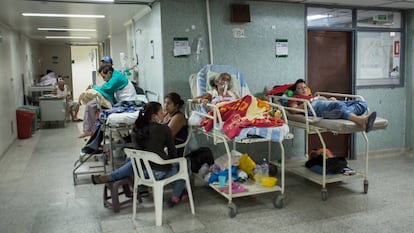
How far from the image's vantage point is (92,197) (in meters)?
4.35

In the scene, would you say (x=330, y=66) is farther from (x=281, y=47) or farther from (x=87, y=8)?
(x=87, y=8)

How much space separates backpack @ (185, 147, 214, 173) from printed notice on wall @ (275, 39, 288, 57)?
177 cm

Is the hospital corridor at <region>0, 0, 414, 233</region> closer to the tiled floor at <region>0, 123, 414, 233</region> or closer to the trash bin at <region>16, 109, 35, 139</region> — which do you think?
the tiled floor at <region>0, 123, 414, 233</region>

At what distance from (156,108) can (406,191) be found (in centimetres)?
291

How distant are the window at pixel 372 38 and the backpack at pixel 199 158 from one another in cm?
A: 241

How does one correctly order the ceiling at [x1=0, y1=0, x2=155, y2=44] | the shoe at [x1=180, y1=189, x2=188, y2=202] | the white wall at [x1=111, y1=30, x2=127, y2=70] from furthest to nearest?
the white wall at [x1=111, y1=30, x2=127, y2=70] → the ceiling at [x1=0, y1=0, x2=155, y2=44] → the shoe at [x1=180, y1=189, x2=188, y2=202]

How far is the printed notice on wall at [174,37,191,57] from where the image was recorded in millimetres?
4852

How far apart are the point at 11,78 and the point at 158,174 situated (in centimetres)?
547

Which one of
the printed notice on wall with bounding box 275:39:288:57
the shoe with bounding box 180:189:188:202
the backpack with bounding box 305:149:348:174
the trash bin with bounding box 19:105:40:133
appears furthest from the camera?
the trash bin with bounding box 19:105:40:133

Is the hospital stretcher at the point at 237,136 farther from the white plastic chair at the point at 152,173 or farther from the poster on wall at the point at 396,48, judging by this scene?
the poster on wall at the point at 396,48

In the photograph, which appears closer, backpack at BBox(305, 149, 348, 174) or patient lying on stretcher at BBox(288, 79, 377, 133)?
patient lying on stretcher at BBox(288, 79, 377, 133)

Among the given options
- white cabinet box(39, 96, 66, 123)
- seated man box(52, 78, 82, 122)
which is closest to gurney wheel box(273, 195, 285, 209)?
white cabinet box(39, 96, 66, 123)

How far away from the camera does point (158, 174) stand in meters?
3.59

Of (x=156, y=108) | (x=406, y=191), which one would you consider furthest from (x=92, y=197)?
(x=406, y=191)
